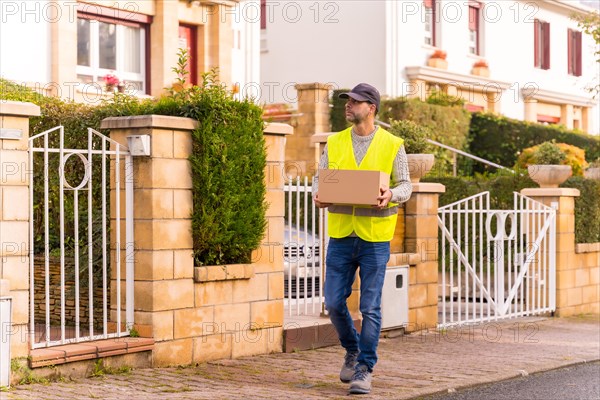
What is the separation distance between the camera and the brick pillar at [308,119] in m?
21.4

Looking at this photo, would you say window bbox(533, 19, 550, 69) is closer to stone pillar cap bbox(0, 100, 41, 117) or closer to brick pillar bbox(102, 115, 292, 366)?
brick pillar bbox(102, 115, 292, 366)

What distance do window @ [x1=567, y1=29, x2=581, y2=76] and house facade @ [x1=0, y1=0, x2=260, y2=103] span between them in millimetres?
13958

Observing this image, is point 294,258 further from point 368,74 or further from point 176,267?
point 368,74

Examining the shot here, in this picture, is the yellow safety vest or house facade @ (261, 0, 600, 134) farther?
house facade @ (261, 0, 600, 134)

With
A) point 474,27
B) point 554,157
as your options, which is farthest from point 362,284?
point 474,27

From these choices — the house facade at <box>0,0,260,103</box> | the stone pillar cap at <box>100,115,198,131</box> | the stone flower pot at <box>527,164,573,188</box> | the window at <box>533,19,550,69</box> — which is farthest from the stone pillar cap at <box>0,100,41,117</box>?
the window at <box>533,19,550,69</box>

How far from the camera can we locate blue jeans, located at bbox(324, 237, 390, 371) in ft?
26.4

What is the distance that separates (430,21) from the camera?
30172 mm

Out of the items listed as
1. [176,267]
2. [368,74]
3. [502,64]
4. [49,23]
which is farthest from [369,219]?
[502,64]

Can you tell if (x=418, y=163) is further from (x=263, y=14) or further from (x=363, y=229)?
(x=263, y=14)

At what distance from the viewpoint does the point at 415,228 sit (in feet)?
38.6

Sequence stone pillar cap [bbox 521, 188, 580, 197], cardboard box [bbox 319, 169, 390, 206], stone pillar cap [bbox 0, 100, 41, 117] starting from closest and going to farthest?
1. stone pillar cap [bbox 0, 100, 41, 117]
2. cardboard box [bbox 319, 169, 390, 206]
3. stone pillar cap [bbox 521, 188, 580, 197]

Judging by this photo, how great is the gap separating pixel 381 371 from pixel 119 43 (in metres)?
14.0

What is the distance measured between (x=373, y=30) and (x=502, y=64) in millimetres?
6003
